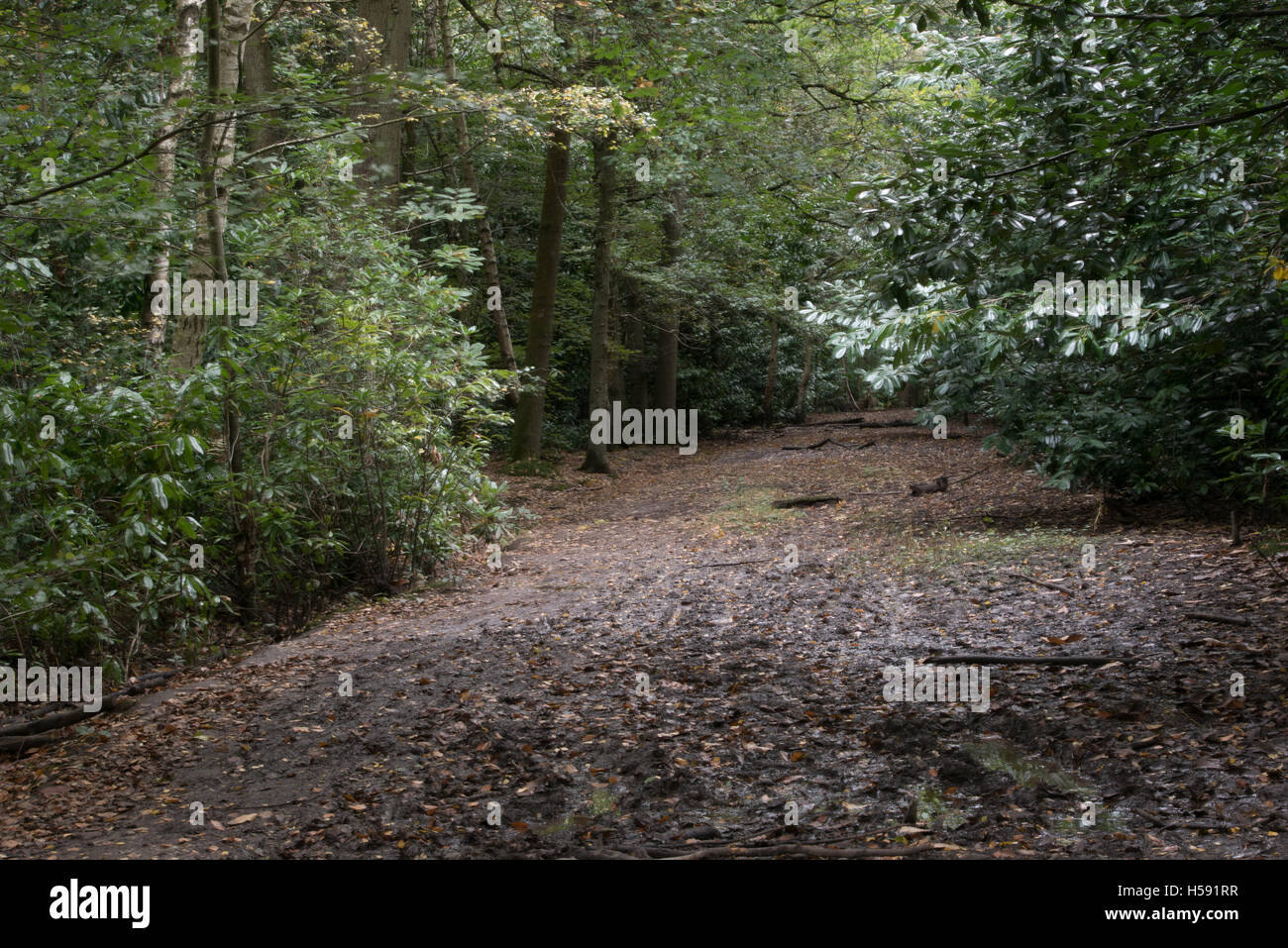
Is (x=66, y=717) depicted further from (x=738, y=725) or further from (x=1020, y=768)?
(x=1020, y=768)

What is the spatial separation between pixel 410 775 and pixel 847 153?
1466cm

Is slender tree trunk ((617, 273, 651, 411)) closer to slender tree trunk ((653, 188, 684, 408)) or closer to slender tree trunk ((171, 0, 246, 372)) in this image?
slender tree trunk ((653, 188, 684, 408))

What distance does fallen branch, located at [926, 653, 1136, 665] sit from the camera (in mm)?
5746

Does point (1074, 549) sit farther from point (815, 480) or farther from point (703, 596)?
point (815, 480)

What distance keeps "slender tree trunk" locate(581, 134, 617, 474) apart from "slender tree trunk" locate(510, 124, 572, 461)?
0.72 meters

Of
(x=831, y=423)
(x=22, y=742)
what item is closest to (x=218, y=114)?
(x=22, y=742)

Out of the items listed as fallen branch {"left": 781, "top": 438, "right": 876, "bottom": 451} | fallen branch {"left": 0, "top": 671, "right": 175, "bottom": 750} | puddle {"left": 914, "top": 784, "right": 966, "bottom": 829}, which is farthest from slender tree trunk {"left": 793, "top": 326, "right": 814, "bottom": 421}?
puddle {"left": 914, "top": 784, "right": 966, "bottom": 829}

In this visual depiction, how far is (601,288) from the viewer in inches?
673

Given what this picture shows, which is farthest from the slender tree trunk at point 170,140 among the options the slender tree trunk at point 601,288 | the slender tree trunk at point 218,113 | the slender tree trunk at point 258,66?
the slender tree trunk at point 601,288

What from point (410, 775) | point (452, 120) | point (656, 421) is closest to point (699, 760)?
point (410, 775)

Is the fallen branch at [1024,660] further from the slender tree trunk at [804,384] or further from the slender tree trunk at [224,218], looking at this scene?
the slender tree trunk at [804,384]

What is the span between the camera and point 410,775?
4789 millimetres

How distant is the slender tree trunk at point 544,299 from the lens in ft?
53.3

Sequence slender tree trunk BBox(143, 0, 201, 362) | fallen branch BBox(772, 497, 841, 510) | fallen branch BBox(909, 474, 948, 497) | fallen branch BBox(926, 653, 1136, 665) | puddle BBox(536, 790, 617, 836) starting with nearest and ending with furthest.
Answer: puddle BBox(536, 790, 617, 836) < fallen branch BBox(926, 653, 1136, 665) < slender tree trunk BBox(143, 0, 201, 362) < fallen branch BBox(909, 474, 948, 497) < fallen branch BBox(772, 497, 841, 510)
